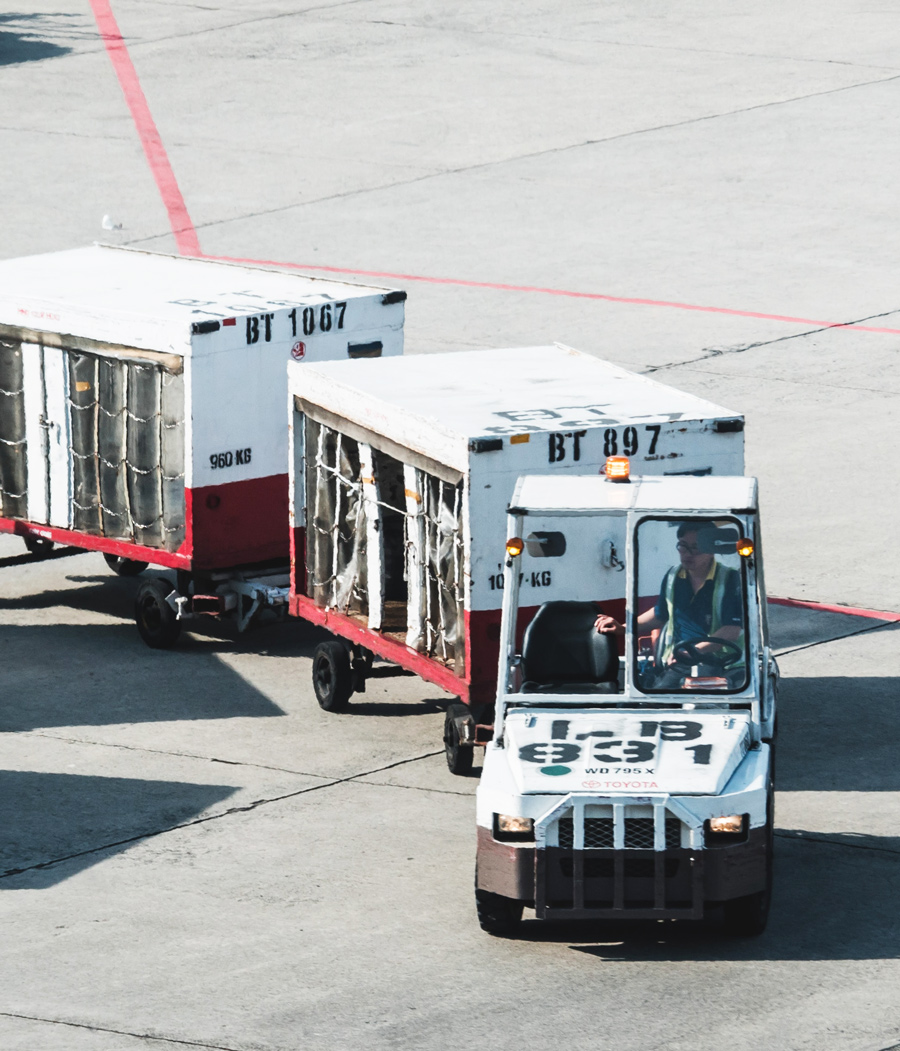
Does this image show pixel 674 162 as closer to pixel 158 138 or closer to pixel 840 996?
pixel 158 138

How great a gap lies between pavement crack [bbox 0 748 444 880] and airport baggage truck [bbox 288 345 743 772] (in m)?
0.50

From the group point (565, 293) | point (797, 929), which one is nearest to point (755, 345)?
point (565, 293)

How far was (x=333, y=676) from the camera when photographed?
1514cm

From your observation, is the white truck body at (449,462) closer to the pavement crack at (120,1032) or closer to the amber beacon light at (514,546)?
the amber beacon light at (514,546)

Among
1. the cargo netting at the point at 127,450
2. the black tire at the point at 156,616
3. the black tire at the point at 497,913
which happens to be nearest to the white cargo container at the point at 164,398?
the cargo netting at the point at 127,450

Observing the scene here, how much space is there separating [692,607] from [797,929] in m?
1.81

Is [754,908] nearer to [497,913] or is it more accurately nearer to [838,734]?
[497,913]

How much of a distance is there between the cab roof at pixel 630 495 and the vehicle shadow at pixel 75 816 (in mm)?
3143

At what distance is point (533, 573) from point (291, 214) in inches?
728

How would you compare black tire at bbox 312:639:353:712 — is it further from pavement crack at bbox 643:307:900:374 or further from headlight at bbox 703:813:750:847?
pavement crack at bbox 643:307:900:374

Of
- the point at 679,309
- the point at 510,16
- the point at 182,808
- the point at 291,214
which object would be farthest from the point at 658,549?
the point at 510,16

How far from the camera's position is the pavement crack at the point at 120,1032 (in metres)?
9.88

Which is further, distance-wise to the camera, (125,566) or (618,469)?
(125,566)

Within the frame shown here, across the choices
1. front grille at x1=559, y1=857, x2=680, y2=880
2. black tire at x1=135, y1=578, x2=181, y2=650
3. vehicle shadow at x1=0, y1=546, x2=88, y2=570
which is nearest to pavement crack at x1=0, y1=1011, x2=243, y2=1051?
front grille at x1=559, y1=857, x2=680, y2=880
